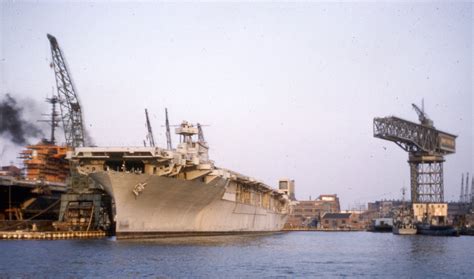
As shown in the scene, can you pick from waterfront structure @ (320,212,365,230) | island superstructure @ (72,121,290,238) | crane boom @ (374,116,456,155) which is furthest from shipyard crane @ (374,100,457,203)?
waterfront structure @ (320,212,365,230)

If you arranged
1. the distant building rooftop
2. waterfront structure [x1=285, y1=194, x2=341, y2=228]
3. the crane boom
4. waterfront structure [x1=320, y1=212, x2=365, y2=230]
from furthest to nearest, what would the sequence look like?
waterfront structure [x1=285, y1=194, x2=341, y2=228] → the distant building rooftop → waterfront structure [x1=320, y1=212, x2=365, y2=230] → the crane boom

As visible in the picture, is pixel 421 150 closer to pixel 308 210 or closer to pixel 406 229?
pixel 406 229

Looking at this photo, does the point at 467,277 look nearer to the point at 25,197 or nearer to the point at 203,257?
the point at 203,257

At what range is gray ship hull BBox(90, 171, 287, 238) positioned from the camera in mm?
43344

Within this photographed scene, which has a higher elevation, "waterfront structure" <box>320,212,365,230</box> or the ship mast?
the ship mast

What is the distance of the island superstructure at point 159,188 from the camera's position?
43438mm

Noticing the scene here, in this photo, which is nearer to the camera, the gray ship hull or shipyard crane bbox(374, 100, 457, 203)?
the gray ship hull

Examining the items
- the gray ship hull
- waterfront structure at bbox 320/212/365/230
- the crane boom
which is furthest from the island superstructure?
waterfront structure at bbox 320/212/365/230

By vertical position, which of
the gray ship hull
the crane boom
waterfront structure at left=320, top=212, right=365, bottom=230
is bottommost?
waterfront structure at left=320, top=212, right=365, bottom=230

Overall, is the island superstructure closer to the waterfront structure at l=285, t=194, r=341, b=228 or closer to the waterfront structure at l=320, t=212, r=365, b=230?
the waterfront structure at l=320, t=212, r=365, b=230

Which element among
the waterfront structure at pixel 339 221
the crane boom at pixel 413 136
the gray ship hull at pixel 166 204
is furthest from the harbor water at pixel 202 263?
the waterfront structure at pixel 339 221

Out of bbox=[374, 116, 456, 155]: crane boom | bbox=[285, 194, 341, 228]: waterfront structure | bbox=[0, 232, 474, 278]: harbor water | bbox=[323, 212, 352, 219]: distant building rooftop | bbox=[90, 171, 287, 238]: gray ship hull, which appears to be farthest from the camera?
bbox=[285, 194, 341, 228]: waterfront structure

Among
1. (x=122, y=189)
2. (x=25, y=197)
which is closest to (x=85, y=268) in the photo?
(x=122, y=189)

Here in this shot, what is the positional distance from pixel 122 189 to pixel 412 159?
56625 mm
